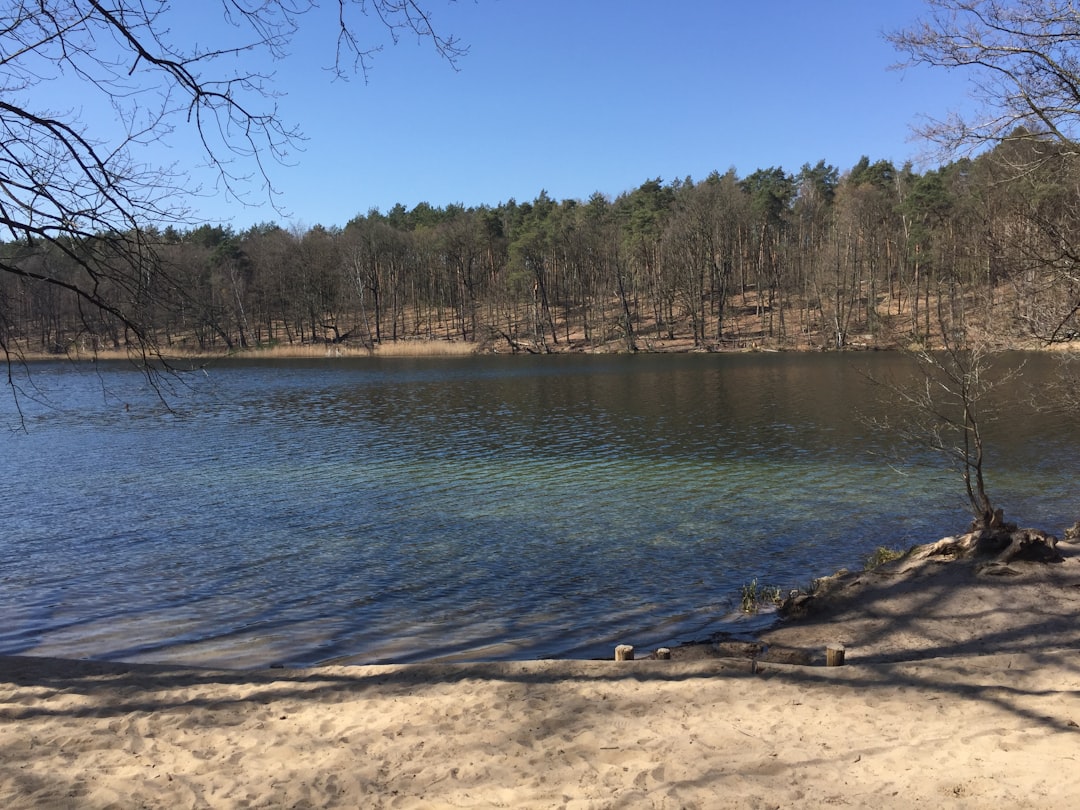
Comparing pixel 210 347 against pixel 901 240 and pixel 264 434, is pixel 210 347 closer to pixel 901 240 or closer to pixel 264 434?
pixel 264 434

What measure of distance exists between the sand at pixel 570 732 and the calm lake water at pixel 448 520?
1458 mm

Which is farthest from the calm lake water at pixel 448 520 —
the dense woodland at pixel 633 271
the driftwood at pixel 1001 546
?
the dense woodland at pixel 633 271

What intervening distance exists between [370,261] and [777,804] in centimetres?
7834

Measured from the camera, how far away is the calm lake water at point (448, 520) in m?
8.41

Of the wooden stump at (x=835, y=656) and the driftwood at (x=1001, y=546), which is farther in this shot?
the driftwood at (x=1001, y=546)

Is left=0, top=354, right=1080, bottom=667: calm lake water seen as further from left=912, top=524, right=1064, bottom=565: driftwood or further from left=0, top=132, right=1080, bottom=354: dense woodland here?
left=0, top=132, right=1080, bottom=354: dense woodland

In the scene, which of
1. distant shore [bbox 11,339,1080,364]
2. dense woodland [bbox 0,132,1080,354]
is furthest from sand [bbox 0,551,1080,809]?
distant shore [bbox 11,339,1080,364]

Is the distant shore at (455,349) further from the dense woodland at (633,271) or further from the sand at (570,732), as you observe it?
the sand at (570,732)

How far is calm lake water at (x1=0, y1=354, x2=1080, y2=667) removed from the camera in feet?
27.6

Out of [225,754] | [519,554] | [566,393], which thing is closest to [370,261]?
[566,393]

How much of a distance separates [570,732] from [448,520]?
8.77 metres

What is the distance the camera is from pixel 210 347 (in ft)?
235

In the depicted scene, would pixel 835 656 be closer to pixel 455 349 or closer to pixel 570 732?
pixel 570 732

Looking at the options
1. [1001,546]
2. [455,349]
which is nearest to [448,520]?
[1001,546]
